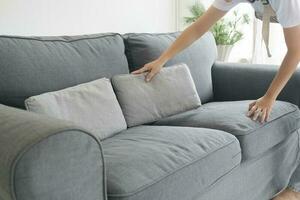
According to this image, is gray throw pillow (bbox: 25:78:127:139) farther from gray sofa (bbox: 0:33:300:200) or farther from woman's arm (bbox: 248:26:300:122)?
woman's arm (bbox: 248:26:300:122)

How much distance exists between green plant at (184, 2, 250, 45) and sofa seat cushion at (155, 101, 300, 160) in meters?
1.06

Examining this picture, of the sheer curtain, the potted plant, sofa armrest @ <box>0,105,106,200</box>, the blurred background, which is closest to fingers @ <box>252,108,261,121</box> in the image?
sofa armrest @ <box>0,105,106,200</box>

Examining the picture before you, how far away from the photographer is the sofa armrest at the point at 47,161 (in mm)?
776

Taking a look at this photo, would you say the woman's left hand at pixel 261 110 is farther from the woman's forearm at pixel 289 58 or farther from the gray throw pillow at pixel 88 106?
the gray throw pillow at pixel 88 106

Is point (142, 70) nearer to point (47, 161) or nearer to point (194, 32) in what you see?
point (194, 32)

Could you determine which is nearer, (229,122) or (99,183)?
(99,183)

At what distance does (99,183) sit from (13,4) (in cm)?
112

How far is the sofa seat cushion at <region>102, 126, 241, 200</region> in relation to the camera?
1.01m

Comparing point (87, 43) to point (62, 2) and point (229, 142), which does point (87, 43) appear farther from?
point (229, 142)

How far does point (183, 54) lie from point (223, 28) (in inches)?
37.8

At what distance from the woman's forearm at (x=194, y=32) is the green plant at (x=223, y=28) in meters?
0.95

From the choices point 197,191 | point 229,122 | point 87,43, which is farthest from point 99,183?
point 87,43

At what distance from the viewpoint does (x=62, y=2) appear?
1916 mm

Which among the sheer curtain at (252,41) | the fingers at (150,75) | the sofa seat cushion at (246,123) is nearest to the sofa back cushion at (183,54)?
the fingers at (150,75)
